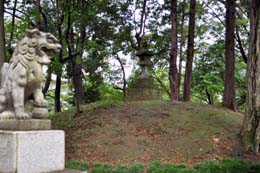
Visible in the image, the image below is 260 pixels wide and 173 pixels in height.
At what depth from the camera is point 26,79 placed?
3910 millimetres

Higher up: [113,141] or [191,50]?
[191,50]

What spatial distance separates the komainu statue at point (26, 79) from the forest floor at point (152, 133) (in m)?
3.51

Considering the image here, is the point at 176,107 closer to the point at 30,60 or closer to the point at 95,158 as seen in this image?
the point at 95,158

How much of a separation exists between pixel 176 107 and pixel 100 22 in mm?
6873

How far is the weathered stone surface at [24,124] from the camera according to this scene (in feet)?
12.4

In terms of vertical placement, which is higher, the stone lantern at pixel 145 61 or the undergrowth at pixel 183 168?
the stone lantern at pixel 145 61

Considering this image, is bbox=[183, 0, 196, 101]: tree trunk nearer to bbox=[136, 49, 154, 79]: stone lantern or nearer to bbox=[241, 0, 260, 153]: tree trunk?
bbox=[136, 49, 154, 79]: stone lantern

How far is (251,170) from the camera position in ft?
21.6

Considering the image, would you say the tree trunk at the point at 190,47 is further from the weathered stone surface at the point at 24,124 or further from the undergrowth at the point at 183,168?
the weathered stone surface at the point at 24,124

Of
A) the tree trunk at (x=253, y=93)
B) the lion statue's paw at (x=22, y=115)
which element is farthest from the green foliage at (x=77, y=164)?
the tree trunk at (x=253, y=93)

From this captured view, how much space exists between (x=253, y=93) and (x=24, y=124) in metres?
5.49

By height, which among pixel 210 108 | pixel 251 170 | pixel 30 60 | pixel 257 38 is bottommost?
pixel 251 170

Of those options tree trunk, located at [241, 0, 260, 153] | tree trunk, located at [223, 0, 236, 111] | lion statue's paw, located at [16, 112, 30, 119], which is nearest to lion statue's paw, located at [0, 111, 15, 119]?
lion statue's paw, located at [16, 112, 30, 119]

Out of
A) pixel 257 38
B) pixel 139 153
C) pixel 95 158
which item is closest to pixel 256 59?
pixel 257 38
